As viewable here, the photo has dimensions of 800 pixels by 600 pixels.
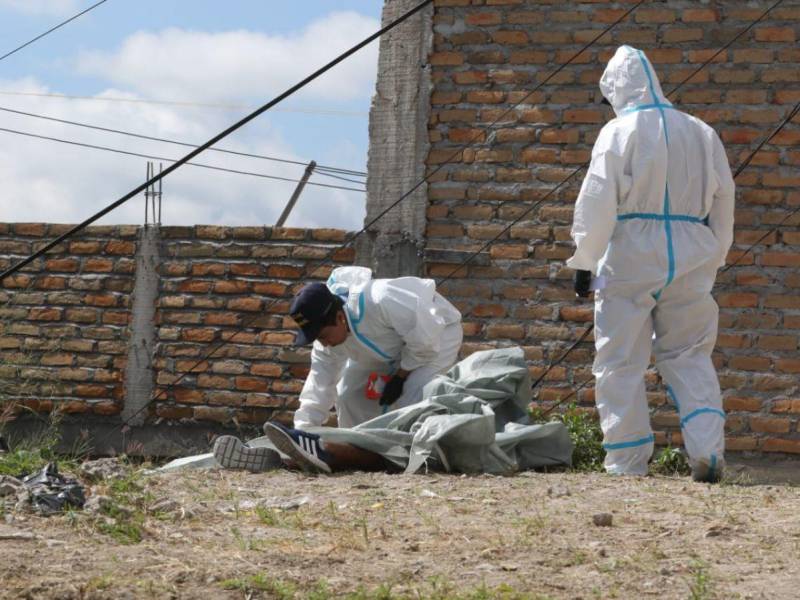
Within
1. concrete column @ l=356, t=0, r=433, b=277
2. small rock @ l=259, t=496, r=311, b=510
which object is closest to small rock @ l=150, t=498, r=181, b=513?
small rock @ l=259, t=496, r=311, b=510

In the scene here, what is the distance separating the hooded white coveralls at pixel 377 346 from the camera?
19.4 feet

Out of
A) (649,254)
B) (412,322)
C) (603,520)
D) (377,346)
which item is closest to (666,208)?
(649,254)

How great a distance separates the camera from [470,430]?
525 centimetres

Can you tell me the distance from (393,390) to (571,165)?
2064mm

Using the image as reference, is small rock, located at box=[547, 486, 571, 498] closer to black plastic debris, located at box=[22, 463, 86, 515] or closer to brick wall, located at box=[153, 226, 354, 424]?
black plastic debris, located at box=[22, 463, 86, 515]

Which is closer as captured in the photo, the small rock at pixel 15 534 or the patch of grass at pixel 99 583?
the patch of grass at pixel 99 583

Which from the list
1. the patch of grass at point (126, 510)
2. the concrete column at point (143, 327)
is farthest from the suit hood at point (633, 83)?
the concrete column at point (143, 327)

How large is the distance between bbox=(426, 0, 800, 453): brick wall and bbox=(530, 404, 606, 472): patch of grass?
0.26 meters

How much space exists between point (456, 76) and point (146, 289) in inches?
92.7

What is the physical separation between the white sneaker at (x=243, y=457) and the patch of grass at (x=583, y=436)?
1.72 metres

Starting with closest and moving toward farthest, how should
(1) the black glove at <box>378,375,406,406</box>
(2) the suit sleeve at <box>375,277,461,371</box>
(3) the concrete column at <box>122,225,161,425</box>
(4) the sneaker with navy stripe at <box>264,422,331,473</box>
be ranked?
(4) the sneaker with navy stripe at <box>264,422,331,473</box>, (2) the suit sleeve at <box>375,277,461,371</box>, (1) the black glove at <box>378,375,406,406</box>, (3) the concrete column at <box>122,225,161,425</box>

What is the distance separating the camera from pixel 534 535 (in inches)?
152

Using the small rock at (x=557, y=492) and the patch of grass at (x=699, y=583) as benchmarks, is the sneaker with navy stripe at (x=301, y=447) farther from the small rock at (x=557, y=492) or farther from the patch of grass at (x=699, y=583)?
the patch of grass at (x=699, y=583)

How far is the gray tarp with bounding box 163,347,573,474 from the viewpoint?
5289 millimetres
